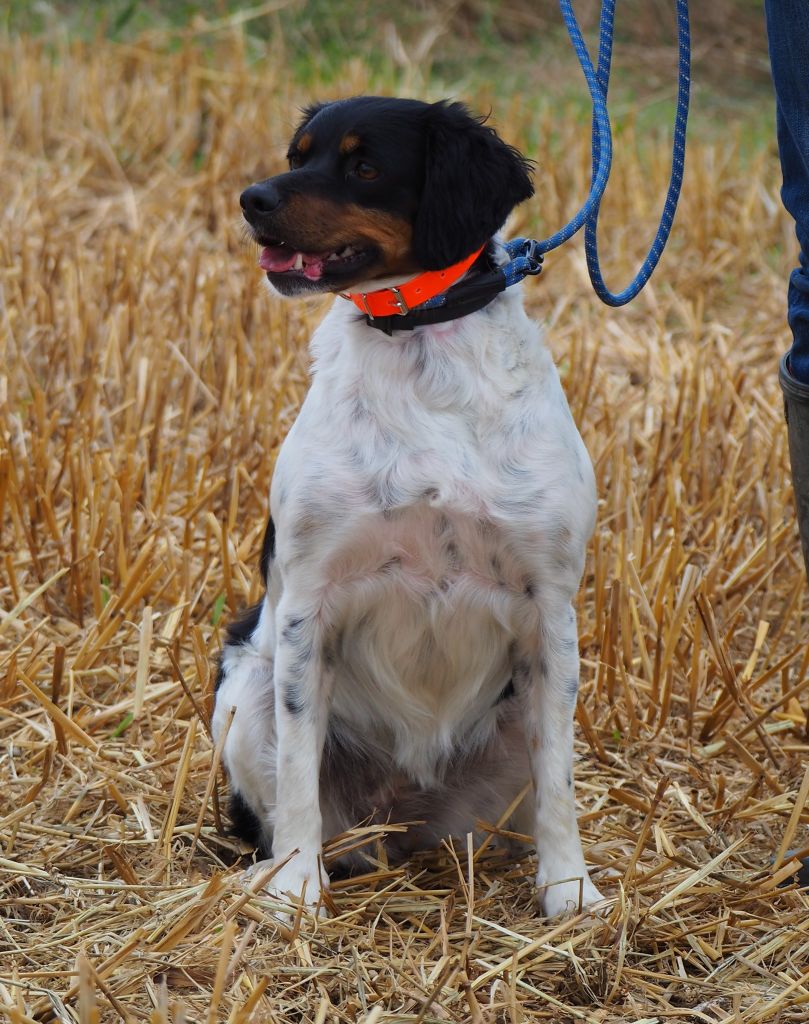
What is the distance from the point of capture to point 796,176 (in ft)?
8.49

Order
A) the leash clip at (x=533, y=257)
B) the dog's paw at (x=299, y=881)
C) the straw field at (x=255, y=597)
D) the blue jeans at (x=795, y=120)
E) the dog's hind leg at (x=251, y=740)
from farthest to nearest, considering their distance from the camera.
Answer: the dog's hind leg at (x=251, y=740) < the leash clip at (x=533, y=257) < the dog's paw at (x=299, y=881) < the blue jeans at (x=795, y=120) < the straw field at (x=255, y=597)

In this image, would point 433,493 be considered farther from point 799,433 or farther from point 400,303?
point 799,433

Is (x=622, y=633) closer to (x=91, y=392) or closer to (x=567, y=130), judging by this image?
Answer: (x=91, y=392)

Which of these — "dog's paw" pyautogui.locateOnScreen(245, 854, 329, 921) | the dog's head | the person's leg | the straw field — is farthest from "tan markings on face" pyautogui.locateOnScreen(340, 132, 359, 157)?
"dog's paw" pyautogui.locateOnScreen(245, 854, 329, 921)

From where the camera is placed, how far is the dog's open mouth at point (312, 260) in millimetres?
2541

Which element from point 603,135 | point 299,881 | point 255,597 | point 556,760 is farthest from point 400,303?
point 255,597

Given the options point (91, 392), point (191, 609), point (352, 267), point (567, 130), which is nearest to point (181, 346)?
point (91, 392)

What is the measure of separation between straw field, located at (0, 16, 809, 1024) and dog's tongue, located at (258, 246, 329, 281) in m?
0.91

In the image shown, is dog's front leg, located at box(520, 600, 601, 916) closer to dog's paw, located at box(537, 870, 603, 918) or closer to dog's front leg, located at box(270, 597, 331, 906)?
dog's paw, located at box(537, 870, 603, 918)

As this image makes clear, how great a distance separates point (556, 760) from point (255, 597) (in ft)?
3.95

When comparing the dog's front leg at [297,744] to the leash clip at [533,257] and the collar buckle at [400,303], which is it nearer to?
the collar buckle at [400,303]

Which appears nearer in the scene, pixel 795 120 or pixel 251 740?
pixel 795 120

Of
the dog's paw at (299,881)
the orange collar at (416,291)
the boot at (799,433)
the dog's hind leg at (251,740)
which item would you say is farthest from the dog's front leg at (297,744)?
the boot at (799,433)

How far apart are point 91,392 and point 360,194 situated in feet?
6.76
